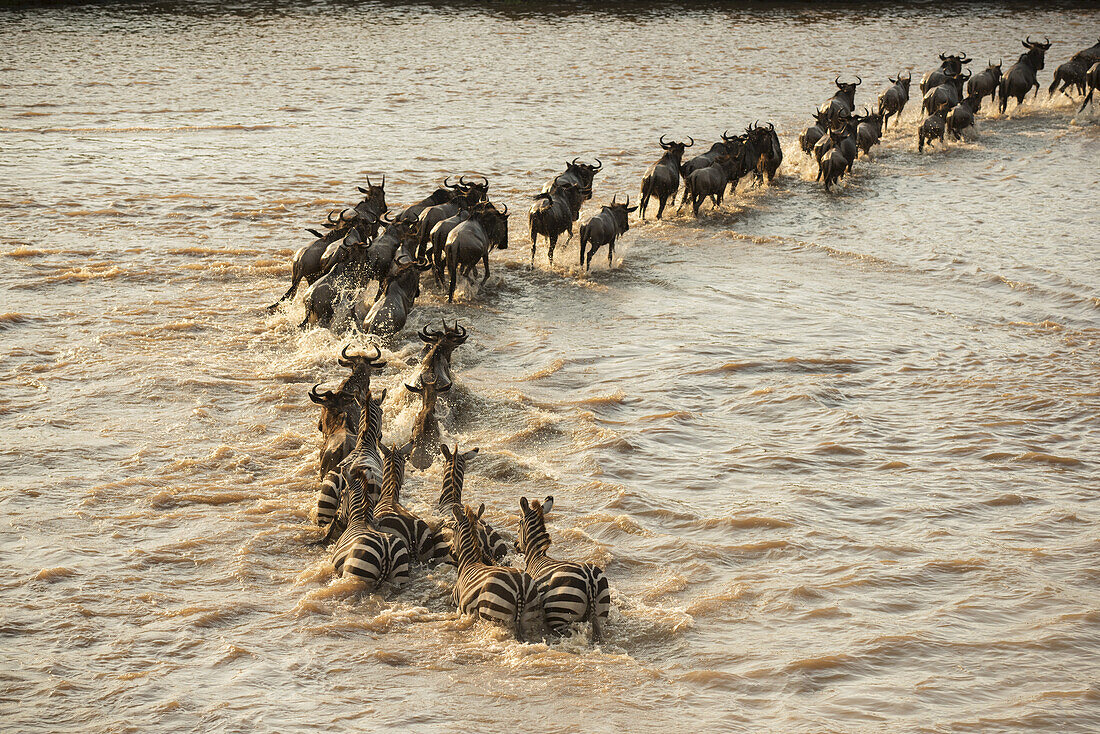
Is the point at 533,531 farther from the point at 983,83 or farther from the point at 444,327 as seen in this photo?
the point at 983,83

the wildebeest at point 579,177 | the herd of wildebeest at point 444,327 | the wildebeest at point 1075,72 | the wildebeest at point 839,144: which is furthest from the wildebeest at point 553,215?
the wildebeest at point 1075,72

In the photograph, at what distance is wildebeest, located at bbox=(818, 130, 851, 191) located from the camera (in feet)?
62.8

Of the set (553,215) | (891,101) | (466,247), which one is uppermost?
(891,101)

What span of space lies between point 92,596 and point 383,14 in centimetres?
4495

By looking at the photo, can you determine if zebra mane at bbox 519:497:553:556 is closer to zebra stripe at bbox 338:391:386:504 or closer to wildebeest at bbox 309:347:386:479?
zebra stripe at bbox 338:391:386:504

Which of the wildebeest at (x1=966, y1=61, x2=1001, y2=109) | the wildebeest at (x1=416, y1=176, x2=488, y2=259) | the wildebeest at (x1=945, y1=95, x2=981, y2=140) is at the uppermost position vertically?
the wildebeest at (x1=966, y1=61, x2=1001, y2=109)

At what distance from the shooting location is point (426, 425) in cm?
927

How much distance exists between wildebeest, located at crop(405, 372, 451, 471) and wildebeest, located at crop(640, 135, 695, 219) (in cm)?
804

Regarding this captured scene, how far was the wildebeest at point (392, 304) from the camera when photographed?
460 inches

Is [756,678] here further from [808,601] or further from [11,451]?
[11,451]

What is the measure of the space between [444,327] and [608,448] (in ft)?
7.13

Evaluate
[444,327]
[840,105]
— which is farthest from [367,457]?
[840,105]

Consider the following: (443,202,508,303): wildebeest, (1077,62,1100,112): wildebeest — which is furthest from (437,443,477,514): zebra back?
(1077,62,1100,112): wildebeest

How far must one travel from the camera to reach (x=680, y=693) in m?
6.20
